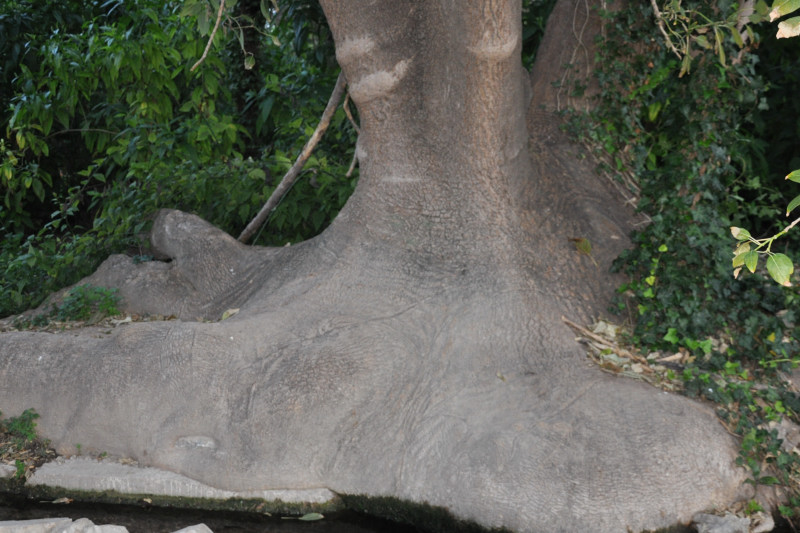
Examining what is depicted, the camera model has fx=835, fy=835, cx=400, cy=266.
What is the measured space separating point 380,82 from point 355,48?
0.70 ft

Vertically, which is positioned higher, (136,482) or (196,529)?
(196,529)

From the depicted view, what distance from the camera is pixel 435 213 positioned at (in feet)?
14.7

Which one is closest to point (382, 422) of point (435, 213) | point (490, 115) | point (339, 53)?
point (435, 213)

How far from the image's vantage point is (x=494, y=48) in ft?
13.0

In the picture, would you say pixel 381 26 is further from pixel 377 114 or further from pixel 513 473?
pixel 513 473

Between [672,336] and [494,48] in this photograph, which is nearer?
[494,48]

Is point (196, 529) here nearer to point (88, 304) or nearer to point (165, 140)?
point (88, 304)

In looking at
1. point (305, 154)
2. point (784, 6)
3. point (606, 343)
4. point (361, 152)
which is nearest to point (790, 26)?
point (784, 6)

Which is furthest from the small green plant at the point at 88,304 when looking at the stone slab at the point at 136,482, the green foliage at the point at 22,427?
the stone slab at the point at 136,482

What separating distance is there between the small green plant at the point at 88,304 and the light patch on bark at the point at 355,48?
95.4 inches

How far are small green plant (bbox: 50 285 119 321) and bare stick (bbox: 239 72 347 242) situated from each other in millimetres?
1051

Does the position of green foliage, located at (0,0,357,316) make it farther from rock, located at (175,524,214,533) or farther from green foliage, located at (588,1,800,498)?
rock, located at (175,524,214,533)

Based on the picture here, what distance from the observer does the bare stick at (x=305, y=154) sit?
210 inches

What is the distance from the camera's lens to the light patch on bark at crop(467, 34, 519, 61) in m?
3.96
